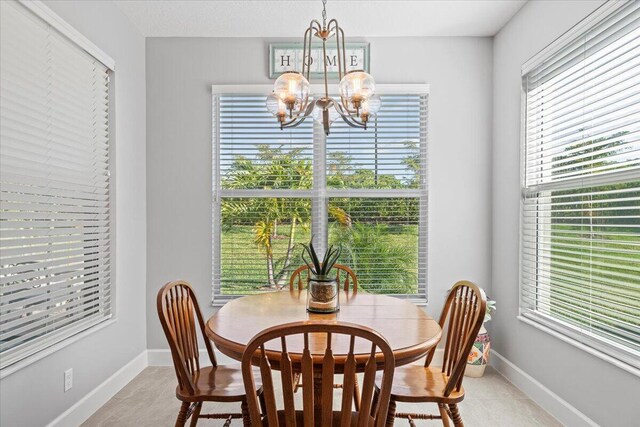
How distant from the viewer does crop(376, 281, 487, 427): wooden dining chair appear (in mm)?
1864

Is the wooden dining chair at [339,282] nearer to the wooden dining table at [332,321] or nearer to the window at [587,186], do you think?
the wooden dining table at [332,321]

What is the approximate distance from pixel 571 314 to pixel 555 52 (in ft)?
5.35

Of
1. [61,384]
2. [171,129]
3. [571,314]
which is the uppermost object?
[171,129]

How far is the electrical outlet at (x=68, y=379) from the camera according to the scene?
243 cm

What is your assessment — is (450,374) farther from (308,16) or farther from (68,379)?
(308,16)

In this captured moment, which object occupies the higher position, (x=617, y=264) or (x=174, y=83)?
(x=174, y=83)

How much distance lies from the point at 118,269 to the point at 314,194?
161cm

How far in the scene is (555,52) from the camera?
2732 millimetres

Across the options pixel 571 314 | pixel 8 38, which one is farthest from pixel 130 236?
pixel 571 314

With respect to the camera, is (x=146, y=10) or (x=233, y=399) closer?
(x=233, y=399)

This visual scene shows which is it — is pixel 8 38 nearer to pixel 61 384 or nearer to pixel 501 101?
pixel 61 384

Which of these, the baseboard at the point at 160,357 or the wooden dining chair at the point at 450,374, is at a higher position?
the wooden dining chair at the point at 450,374

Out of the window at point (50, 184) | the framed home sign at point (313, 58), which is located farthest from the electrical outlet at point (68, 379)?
the framed home sign at point (313, 58)

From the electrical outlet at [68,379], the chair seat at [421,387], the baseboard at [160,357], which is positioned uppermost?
the chair seat at [421,387]
